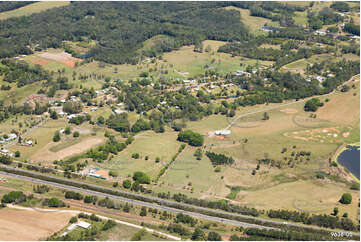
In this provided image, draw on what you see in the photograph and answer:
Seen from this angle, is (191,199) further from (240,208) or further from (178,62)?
(178,62)

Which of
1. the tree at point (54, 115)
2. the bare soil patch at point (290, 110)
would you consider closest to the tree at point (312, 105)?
the bare soil patch at point (290, 110)

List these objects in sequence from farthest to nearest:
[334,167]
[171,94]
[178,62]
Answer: [178,62] → [171,94] → [334,167]

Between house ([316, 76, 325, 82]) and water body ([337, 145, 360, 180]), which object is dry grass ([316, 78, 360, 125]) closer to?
house ([316, 76, 325, 82])

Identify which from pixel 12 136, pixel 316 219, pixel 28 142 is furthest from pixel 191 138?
pixel 12 136

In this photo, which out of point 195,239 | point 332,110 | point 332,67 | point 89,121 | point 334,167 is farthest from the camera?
point 332,67

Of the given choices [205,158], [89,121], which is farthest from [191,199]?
[89,121]

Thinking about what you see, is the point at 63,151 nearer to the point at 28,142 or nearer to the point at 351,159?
the point at 28,142

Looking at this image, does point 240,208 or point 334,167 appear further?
point 334,167
